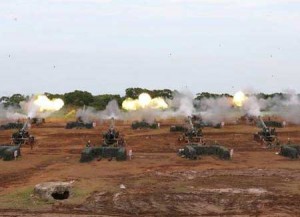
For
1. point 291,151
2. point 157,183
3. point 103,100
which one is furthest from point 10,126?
point 157,183

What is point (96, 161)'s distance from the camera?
110ft

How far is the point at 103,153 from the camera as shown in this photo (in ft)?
114

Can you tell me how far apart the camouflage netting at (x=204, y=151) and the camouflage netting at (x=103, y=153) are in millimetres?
4617

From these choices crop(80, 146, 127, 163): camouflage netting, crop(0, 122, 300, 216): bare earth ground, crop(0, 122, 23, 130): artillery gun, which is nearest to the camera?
crop(0, 122, 300, 216): bare earth ground

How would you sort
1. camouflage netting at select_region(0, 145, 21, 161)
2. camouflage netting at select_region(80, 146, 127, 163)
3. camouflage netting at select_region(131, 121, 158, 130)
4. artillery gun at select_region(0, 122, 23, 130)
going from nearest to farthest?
camouflage netting at select_region(80, 146, 127, 163)
camouflage netting at select_region(0, 145, 21, 161)
camouflage netting at select_region(131, 121, 158, 130)
artillery gun at select_region(0, 122, 23, 130)

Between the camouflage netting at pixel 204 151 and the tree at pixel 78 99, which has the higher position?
the tree at pixel 78 99

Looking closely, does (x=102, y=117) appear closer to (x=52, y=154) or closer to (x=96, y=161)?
(x=52, y=154)

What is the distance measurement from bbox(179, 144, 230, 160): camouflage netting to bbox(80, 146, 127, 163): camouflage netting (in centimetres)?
462

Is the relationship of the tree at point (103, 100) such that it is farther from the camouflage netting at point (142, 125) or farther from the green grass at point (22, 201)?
the green grass at point (22, 201)

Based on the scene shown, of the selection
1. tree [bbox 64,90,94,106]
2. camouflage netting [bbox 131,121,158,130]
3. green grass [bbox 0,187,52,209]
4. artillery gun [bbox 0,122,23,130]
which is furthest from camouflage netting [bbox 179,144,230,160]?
tree [bbox 64,90,94,106]

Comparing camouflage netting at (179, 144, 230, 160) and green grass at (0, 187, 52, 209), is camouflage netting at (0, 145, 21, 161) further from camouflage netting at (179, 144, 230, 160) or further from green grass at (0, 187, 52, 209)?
camouflage netting at (179, 144, 230, 160)

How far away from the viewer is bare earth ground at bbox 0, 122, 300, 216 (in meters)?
20.2

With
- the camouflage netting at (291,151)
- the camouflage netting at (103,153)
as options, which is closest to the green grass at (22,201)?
the camouflage netting at (103,153)

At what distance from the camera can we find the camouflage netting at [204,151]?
34688mm
